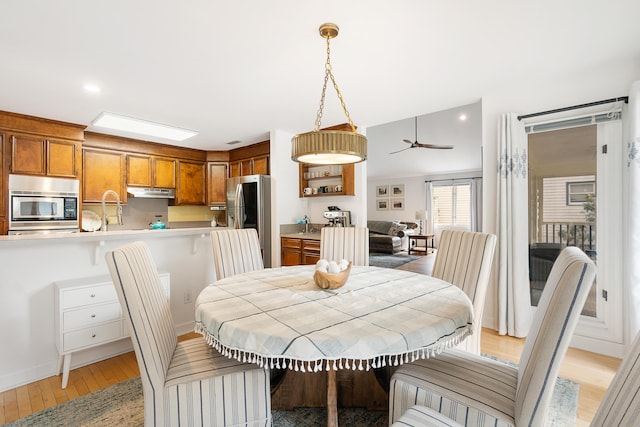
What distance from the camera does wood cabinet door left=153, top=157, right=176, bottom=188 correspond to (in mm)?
4941

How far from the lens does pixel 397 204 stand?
10172 millimetres

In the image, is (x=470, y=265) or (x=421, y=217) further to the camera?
(x=421, y=217)

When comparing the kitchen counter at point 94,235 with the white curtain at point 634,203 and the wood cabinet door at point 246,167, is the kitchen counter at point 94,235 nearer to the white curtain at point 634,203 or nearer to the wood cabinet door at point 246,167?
the wood cabinet door at point 246,167

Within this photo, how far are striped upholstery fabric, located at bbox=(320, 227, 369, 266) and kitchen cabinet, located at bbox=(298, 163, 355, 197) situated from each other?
4.62ft

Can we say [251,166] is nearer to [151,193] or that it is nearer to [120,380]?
[151,193]

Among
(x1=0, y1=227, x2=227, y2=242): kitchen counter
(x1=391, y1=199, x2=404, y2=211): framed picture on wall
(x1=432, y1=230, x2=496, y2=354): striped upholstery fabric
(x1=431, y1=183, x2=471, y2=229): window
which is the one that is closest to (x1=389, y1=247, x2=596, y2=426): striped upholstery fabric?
(x1=432, y1=230, x2=496, y2=354): striped upholstery fabric

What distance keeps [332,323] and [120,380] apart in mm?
1901

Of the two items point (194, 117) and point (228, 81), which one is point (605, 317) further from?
point (194, 117)

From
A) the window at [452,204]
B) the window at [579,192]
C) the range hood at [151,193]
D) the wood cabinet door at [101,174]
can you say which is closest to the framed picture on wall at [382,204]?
the window at [452,204]

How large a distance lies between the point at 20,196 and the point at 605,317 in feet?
20.0

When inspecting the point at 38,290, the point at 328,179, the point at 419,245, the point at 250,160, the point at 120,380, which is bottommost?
the point at 120,380

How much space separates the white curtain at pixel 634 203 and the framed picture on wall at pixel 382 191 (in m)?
8.14

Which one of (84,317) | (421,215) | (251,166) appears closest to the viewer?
(84,317)

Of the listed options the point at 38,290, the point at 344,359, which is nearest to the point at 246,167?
the point at 38,290
